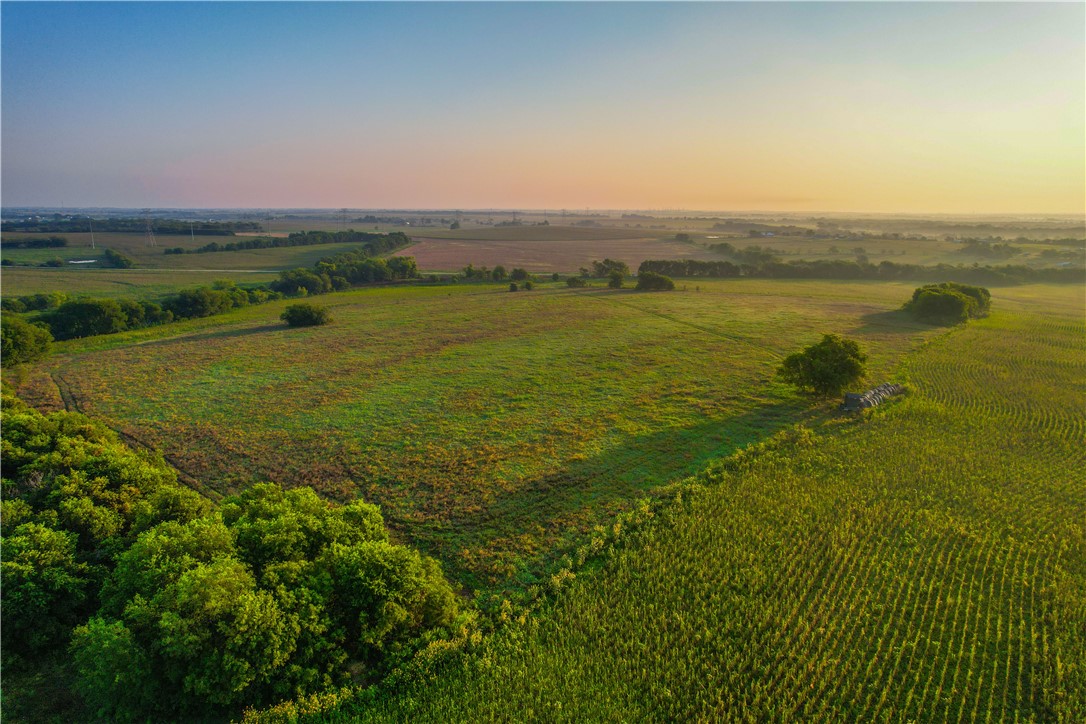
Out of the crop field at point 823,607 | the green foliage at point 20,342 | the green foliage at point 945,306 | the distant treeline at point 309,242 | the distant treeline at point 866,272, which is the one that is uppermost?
the distant treeline at point 309,242

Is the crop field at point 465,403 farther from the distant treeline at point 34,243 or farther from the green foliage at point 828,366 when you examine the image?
the distant treeline at point 34,243

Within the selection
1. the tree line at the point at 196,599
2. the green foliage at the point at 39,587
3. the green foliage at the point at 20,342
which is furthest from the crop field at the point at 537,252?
the green foliage at the point at 39,587

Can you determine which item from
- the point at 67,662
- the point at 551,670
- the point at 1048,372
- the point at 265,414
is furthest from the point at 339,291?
the point at 1048,372

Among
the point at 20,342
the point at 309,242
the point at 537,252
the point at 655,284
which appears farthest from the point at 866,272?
the point at 309,242

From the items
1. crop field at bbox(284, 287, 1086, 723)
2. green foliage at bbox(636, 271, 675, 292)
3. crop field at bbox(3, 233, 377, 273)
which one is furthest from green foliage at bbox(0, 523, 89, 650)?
crop field at bbox(3, 233, 377, 273)

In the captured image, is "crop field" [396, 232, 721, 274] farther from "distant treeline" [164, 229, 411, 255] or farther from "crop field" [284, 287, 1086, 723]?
"crop field" [284, 287, 1086, 723]

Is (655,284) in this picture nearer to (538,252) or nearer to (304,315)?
(304,315)
